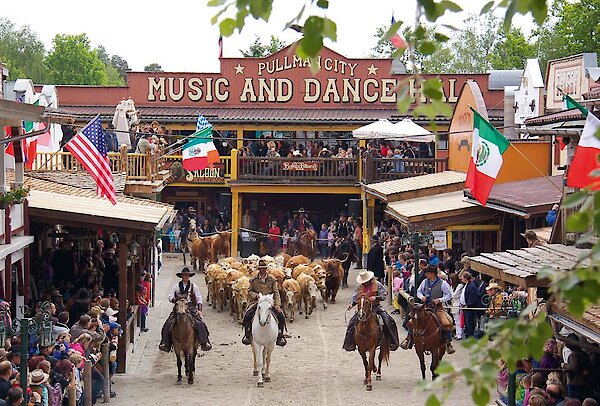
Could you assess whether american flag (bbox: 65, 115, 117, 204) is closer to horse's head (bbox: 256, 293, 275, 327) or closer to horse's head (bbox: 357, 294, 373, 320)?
horse's head (bbox: 256, 293, 275, 327)

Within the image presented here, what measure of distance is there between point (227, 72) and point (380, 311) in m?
28.1

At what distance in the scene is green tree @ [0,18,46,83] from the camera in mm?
99875

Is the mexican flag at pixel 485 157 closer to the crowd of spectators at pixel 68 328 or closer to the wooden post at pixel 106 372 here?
the crowd of spectators at pixel 68 328

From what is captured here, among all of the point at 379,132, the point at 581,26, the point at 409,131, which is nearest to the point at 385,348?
the point at 409,131

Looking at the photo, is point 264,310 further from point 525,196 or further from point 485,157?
point 525,196

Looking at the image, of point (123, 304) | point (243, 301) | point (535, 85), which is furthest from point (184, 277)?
point (535, 85)

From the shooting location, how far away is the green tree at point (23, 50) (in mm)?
99875

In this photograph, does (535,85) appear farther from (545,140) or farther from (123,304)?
(123,304)

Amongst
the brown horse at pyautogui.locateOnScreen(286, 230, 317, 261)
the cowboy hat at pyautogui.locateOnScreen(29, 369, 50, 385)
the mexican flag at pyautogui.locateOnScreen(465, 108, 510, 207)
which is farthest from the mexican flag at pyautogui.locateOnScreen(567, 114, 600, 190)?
the brown horse at pyautogui.locateOnScreen(286, 230, 317, 261)

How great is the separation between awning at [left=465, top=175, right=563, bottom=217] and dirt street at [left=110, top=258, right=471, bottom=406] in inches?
121

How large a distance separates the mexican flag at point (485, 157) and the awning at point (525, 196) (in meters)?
1.12

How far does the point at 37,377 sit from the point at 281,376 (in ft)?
22.2

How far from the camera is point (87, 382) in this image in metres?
16.0

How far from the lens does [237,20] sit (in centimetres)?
511
